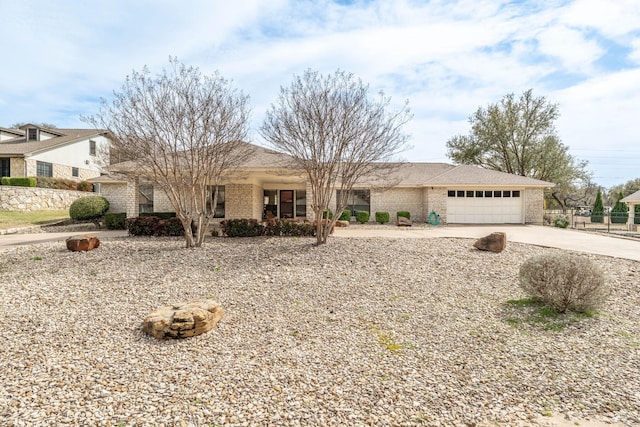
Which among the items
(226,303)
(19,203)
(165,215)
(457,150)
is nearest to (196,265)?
(226,303)

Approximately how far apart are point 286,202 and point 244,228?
7871mm

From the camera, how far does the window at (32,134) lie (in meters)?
27.0

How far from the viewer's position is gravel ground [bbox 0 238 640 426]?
10.3ft

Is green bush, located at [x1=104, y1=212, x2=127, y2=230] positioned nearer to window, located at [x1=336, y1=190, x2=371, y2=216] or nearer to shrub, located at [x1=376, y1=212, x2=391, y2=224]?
window, located at [x1=336, y1=190, x2=371, y2=216]

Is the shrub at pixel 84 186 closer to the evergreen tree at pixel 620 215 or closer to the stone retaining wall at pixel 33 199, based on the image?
the stone retaining wall at pixel 33 199

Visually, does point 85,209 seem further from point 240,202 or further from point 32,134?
point 32,134

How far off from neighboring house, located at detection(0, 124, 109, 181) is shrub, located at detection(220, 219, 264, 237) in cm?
1527

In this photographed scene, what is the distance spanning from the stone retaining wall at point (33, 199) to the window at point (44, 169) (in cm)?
350

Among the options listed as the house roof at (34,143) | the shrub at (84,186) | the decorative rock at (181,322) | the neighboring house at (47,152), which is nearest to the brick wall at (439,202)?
the decorative rock at (181,322)

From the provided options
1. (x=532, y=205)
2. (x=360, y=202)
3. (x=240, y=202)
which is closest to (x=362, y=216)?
(x=360, y=202)

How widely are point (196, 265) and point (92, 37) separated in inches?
269

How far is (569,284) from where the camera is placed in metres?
5.48

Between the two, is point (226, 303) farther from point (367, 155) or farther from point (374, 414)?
point (367, 155)

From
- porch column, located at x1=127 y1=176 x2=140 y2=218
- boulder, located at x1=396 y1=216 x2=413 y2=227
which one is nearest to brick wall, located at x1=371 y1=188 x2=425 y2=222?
boulder, located at x1=396 y1=216 x2=413 y2=227
